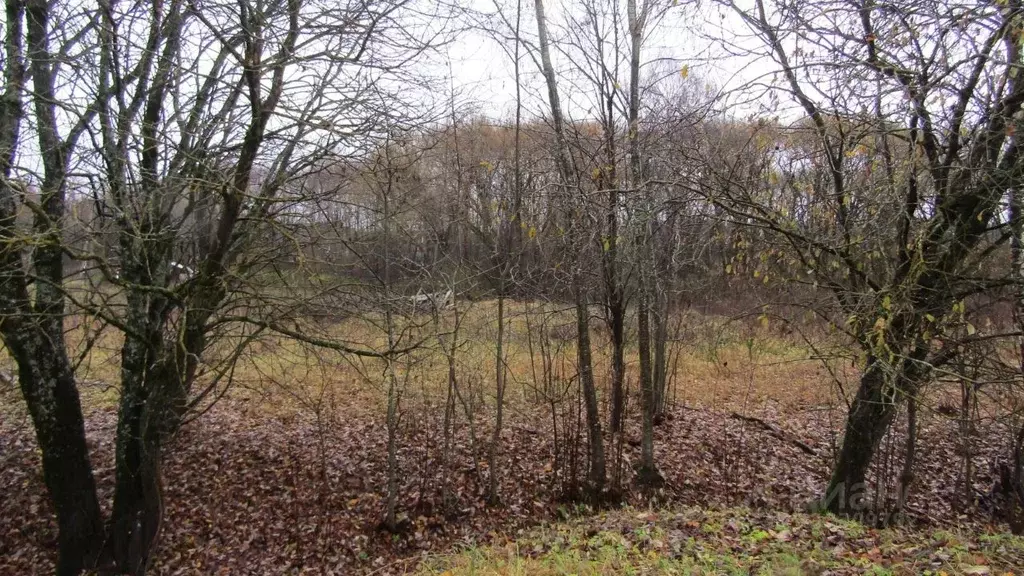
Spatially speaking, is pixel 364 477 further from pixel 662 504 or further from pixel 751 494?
pixel 751 494

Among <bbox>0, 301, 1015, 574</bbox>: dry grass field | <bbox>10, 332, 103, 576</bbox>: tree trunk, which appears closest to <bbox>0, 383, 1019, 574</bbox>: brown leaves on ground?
<bbox>0, 301, 1015, 574</bbox>: dry grass field

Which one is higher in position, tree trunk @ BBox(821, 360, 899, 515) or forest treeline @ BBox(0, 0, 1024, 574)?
forest treeline @ BBox(0, 0, 1024, 574)

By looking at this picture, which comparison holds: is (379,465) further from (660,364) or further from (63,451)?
(660,364)

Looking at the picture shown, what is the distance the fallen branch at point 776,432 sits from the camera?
9.27 meters

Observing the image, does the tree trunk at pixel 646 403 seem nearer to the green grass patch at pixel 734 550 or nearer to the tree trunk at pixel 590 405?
the tree trunk at pixel 590 405

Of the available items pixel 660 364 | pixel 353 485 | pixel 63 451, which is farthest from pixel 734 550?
pixel 63 451

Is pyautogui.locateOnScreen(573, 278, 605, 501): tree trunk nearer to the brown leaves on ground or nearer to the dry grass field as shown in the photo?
the dry grass field

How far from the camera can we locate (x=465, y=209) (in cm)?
841

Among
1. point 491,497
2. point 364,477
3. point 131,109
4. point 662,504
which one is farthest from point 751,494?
point 131,109

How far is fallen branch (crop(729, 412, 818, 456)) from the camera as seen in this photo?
9.27m

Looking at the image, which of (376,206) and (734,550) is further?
(376,206)

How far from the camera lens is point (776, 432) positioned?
9.82 metres

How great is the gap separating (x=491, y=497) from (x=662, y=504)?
227 cm

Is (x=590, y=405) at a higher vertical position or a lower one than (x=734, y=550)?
higher
